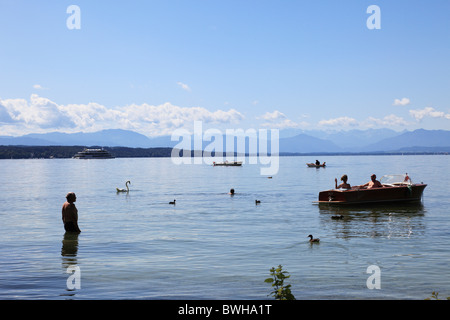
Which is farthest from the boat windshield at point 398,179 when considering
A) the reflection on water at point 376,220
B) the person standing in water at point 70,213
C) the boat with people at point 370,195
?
the person standing in water at point 70,213

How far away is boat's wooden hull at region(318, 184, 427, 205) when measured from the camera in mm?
35250

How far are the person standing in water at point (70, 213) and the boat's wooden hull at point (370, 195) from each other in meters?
20.5

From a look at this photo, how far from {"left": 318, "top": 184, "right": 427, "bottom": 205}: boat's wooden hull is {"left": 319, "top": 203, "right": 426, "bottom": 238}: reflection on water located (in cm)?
46

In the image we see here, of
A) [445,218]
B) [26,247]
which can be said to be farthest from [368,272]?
[445,218]

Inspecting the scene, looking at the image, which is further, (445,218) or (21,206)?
(21,206)

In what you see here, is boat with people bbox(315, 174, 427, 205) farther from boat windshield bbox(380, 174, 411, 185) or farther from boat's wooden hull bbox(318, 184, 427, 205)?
boat windshield bbox(380, 174, 411, 185)

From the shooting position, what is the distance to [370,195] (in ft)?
117

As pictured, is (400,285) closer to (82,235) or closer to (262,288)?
(262,288)

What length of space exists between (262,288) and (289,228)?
42.8 ft

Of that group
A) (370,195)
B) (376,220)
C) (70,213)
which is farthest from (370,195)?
(70,213)

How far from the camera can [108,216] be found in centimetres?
3288

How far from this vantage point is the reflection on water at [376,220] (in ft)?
78.5

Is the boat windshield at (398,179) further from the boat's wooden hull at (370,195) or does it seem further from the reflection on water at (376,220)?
the reflection on water at (376,220)
